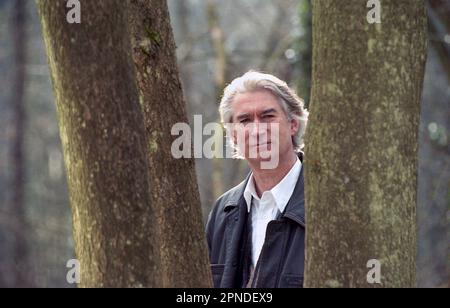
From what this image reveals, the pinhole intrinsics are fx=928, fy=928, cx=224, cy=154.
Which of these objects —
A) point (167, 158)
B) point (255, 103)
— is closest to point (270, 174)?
point (255, 103)

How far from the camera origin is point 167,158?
14.0ft

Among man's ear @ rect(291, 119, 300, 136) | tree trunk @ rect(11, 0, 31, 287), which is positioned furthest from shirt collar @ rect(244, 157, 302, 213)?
tree trunk @ rect(11, 0, 31, 287)

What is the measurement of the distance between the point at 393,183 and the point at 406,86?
355mm

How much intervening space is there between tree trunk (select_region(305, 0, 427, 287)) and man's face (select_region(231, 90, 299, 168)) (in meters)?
1.41

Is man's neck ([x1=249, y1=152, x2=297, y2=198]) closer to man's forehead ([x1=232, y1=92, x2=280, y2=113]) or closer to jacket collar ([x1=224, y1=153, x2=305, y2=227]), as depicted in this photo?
jacket collar ([x1=224, y1=153, x2=305, y2=227])

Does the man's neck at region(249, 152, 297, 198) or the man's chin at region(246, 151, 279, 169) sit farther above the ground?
the man's chin at region(246, 151, 279, 169)

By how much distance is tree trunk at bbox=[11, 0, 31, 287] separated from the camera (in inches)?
984

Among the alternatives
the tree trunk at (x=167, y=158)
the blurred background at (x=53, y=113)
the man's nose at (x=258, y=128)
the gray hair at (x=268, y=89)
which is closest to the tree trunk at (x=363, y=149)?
the tree trunk at (x=167, y=158)

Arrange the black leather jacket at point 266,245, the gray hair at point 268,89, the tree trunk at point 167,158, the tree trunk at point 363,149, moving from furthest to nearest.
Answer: the gray hair at point 268,89
the black leather jacket at point 266,245
the tree trunk at point 167,158
the tree trunk at point 363,149

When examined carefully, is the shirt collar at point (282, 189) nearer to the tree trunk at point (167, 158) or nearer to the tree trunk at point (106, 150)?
the tree trunk at point (167, 158)

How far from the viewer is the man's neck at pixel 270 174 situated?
15.9 ft
